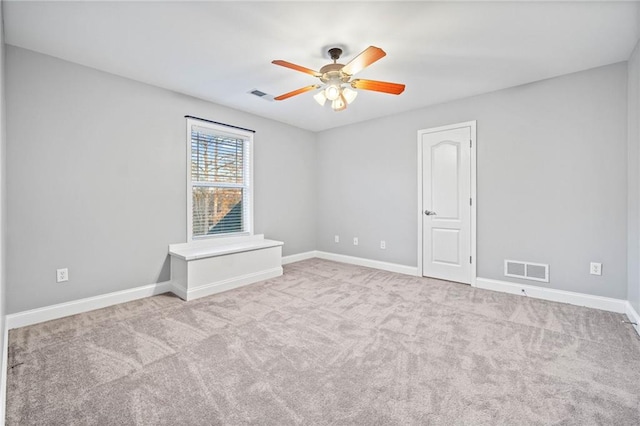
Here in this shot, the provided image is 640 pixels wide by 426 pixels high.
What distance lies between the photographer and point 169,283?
3514 millimetres

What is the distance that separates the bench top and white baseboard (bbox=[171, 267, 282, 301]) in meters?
0.35

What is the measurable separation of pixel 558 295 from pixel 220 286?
3871 mm

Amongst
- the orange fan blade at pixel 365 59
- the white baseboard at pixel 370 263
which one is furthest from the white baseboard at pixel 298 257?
the orange fan blade at pixel 365 59

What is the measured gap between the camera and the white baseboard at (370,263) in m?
4.35

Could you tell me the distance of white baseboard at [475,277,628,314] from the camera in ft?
9.34

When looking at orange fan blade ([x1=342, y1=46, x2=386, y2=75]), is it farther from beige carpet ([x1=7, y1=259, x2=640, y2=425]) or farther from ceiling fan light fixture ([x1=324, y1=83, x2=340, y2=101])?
beige carpet ([x1=7, y1=259, x2=640, y2=425])

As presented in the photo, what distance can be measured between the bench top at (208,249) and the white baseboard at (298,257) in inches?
33.2

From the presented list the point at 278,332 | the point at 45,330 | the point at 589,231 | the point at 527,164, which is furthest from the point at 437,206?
the point at 45,330

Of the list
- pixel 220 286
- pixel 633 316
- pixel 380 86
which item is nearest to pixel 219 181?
pixel 220 286

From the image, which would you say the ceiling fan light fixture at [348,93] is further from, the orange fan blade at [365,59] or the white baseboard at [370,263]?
the white baseboard at [370,263]

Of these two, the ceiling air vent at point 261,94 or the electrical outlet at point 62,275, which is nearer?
the electrical outlet at point 62,275

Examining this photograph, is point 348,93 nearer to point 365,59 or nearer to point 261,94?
point 365,59

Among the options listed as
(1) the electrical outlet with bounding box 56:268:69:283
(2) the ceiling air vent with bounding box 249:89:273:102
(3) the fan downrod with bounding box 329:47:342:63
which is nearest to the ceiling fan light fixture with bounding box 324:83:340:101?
(3) the fan downrod with bounding box 329:47:342:63

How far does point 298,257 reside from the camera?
5.23 m
